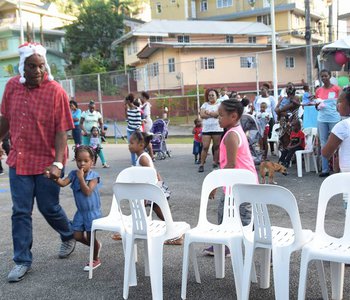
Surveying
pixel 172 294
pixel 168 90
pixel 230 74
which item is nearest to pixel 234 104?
pixel 172 294

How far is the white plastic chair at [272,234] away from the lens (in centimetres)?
318

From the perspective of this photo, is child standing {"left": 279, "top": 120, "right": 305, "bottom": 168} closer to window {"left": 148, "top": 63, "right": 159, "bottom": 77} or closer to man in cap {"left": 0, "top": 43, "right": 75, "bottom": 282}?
man in cap {"left": 0, "top": 43, "right": 75, "bottom": 282}

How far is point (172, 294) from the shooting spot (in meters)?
3.91

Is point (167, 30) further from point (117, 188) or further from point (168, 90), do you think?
point (117, 188)

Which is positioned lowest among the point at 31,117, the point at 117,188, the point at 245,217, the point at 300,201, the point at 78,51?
the point at 300,201

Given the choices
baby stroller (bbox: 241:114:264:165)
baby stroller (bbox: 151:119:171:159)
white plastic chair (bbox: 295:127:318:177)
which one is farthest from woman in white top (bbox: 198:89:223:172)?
baby stroller (bbox: 151:119:171:159)

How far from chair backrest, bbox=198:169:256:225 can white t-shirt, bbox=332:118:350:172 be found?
805mm

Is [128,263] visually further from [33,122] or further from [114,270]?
[33,122]

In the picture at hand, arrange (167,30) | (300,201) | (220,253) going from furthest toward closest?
(167,30)
(300,201)
(220,253)


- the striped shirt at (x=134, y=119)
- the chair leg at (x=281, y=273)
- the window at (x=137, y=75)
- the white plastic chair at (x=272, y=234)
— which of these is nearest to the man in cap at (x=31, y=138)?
the white plastic chair at (x=272, y=234)

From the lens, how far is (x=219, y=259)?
4141 millimetres

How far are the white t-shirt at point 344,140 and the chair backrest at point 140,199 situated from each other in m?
1.61

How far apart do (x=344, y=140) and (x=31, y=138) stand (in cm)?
283

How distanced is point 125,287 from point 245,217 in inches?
51.0
